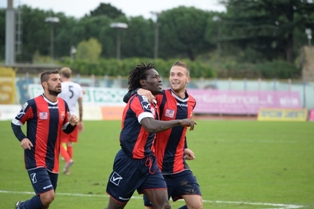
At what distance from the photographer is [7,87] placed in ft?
127

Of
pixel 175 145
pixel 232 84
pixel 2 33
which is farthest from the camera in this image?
pixel 2 33

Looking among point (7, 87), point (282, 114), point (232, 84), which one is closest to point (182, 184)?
point (7, 87)

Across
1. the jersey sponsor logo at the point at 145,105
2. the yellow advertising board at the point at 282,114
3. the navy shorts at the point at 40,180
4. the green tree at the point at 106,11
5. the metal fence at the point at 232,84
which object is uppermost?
the green tree at the point at 106,11

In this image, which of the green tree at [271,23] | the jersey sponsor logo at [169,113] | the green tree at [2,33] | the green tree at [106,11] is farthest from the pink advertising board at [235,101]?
the green tree at [106,11]

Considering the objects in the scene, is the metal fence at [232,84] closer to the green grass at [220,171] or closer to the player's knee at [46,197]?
the green grass at [220,171]

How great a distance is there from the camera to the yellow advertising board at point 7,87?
126 feet

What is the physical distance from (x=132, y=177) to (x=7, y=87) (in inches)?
1267

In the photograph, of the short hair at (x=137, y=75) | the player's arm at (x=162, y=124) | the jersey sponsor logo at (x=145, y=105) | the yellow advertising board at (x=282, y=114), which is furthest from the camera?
the yellow advertising board at (x=282, y=114)

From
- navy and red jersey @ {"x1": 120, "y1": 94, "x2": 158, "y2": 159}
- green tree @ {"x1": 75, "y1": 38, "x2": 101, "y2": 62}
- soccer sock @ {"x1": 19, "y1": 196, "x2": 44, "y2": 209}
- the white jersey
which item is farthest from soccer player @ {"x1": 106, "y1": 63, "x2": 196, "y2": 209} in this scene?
green tree @ {"x1": 75, "y1": 38, "x2": 101, "y2": 62}

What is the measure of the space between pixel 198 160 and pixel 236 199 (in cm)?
665

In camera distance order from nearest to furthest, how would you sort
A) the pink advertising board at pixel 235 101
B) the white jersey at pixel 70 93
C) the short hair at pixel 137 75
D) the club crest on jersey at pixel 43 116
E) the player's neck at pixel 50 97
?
the short hair at pixel 137 75 → the club crest on jersey at pixel 43 116 → the player's neck at pixel 50 97 → the white jersey at pixel 70 93 → the pink advertising board at pixel 235 101

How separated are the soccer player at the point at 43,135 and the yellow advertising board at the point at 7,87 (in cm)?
3010

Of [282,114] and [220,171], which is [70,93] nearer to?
[220,171]

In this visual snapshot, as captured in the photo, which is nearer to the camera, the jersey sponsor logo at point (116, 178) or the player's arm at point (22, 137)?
the jersey sponsor logo at point (116, 178)
